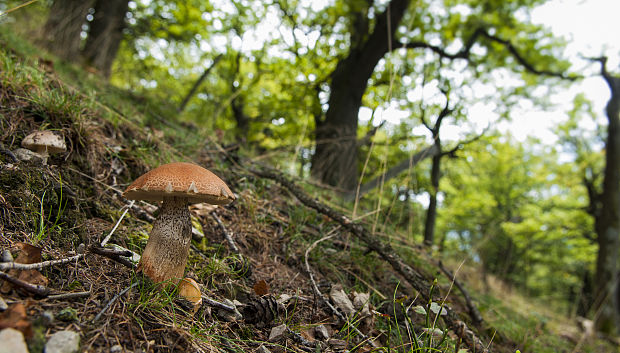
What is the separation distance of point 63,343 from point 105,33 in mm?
7273

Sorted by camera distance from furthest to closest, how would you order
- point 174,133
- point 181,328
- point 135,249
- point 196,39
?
point 196,39
point 174,133
point 135,249
point 181,328

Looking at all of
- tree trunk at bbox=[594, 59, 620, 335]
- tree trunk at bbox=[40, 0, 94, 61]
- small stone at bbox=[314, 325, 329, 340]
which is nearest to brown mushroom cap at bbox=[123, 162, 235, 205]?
small stone at bbox=[314, 325, 329, 340]

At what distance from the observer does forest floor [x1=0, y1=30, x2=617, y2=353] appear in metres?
1.22

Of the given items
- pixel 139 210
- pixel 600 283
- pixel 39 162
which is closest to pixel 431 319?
pixel 139 210

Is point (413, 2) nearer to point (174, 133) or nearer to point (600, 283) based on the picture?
point (174, 133)

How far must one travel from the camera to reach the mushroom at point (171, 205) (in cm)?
139

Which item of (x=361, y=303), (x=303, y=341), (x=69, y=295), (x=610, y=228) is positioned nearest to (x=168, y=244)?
(x=69, y=295)

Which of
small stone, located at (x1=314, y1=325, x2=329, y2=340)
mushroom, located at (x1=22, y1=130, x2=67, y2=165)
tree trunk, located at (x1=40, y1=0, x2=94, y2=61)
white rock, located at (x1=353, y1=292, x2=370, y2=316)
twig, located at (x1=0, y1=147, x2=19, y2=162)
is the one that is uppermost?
tree trunk, located at (x1=40, y1=0, x2=94, y2=61)

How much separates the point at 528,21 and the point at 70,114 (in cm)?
1064

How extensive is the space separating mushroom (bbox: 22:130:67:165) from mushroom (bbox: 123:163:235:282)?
2.37 feet

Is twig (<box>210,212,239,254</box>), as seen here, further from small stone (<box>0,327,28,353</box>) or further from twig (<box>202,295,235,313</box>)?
small stone (<box>0,327,28,353</box>)

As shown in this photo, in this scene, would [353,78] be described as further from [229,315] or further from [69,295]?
[69,295]

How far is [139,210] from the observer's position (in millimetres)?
2100

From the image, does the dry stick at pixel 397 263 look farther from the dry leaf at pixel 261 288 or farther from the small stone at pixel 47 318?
the small stone at pixel 47 318
